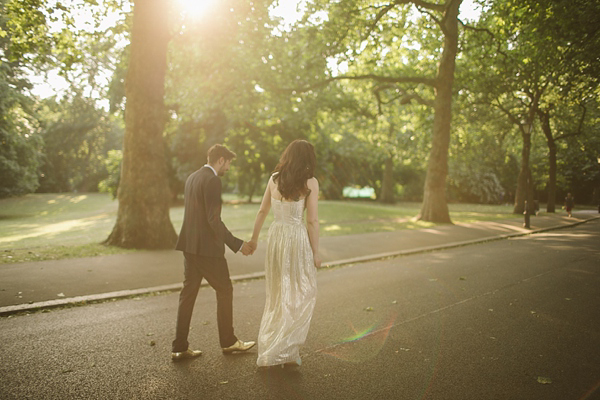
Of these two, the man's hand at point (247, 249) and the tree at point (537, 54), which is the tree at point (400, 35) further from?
the man's hand at point (247, 249)

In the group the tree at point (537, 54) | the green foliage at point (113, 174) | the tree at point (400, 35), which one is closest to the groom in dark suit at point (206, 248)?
the tree at point (537, 54)

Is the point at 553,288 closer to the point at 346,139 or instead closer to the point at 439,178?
the point at 439,178

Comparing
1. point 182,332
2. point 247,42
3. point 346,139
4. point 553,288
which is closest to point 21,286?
point 182,332

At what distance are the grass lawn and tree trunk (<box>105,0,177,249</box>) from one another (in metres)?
0.82

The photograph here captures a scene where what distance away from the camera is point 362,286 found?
23.9 ft

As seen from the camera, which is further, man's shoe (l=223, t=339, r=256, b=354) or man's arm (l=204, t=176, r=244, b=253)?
man's shoe (l=223, t=339, r=256, b=354)

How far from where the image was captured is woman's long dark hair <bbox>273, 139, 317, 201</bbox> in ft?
12.3

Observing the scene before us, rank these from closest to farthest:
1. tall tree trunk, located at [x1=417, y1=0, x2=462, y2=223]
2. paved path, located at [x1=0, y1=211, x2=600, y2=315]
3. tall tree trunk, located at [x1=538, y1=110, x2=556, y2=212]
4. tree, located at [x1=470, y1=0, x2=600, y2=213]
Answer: paved path, located at [x1=0, y1=211, x2=600, y2=315]
tree, located at [x1=470, y1=0, x2=600, y2=213]
tall tree trunk, located at [x1=417, y1=0, x2=462, y2=223]
tall tree trunk, located at [x1=538, y1=110, x2=556, y2=212]

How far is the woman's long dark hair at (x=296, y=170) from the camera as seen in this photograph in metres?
3.75

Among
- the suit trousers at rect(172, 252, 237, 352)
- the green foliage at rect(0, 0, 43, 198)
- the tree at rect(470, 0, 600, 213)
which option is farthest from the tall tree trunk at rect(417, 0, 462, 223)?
the green foliage at rect(0, 0, 43, 198)

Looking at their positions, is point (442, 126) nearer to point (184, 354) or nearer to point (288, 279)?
point (288, 279)

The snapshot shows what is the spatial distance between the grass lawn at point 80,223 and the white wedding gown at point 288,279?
736 centimetres

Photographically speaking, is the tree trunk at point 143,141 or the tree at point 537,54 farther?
the tree trunk at point 143,141

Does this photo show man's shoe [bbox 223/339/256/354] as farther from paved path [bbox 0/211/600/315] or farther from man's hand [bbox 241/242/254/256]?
paved path [bbox 0/211/600/315]
